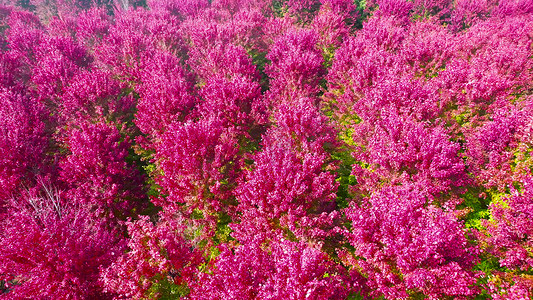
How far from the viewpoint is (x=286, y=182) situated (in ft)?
24.2

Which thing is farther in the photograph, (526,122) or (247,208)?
(247,208)

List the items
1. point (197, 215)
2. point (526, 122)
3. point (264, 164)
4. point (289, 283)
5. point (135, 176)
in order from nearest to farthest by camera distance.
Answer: point (289, 283) → point (526, 122) → point (264, 164) → point (197, 215) → point (135, 176)

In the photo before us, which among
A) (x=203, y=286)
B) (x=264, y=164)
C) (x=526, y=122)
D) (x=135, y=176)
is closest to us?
(x=203, y=286)

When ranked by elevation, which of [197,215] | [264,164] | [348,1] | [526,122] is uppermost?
[348,1]

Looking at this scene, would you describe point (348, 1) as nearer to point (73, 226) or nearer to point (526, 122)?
point (526, 122)

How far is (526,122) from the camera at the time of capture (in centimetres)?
705

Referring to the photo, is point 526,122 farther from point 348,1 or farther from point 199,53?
point 348,1

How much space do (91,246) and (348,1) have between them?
24907 mm

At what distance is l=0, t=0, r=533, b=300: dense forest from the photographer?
5598mm

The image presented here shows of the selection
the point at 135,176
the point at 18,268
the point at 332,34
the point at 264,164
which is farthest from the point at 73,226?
the point at 332,34

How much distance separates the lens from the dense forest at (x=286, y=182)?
5.60 m

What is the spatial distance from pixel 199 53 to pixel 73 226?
13319 millimetres

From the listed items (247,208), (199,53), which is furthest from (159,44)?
(247,208)

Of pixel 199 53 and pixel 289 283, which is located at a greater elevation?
pixel 199 53
